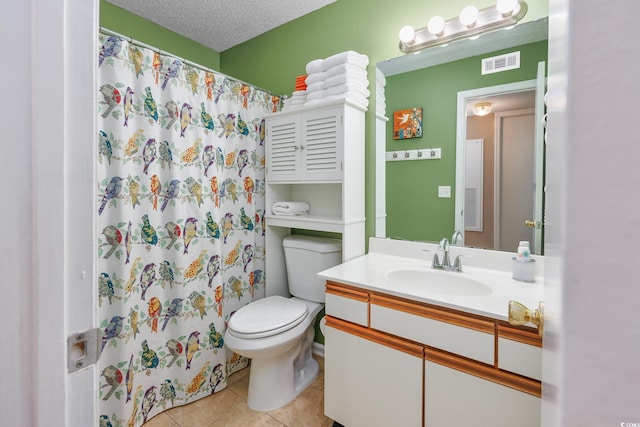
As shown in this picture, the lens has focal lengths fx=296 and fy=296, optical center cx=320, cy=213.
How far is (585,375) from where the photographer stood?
20 cm

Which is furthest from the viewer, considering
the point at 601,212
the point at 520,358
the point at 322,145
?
the point at 322,145

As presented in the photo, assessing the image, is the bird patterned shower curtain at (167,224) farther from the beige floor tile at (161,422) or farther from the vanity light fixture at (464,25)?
the vanity light fixture at (464,25)

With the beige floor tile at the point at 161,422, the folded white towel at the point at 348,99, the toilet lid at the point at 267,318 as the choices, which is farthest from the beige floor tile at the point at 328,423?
the folded white towel at the point at 348,99

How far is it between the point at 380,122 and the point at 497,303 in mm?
1211

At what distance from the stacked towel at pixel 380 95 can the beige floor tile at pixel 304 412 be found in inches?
68.9

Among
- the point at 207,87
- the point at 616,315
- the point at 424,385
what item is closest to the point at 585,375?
the point at 616,315

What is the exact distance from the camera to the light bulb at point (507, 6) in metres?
1.40

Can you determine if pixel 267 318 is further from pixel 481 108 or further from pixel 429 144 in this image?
pixel 481 108

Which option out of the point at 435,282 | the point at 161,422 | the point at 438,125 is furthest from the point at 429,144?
the point at 161,422

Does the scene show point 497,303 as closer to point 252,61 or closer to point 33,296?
point 33,296

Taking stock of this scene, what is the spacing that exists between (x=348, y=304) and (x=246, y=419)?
34.6 inches

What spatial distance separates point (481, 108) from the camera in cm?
152

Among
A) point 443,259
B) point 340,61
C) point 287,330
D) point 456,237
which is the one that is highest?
point 340,61

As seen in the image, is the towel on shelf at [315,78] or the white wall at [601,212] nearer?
the white wall at [601,212]
